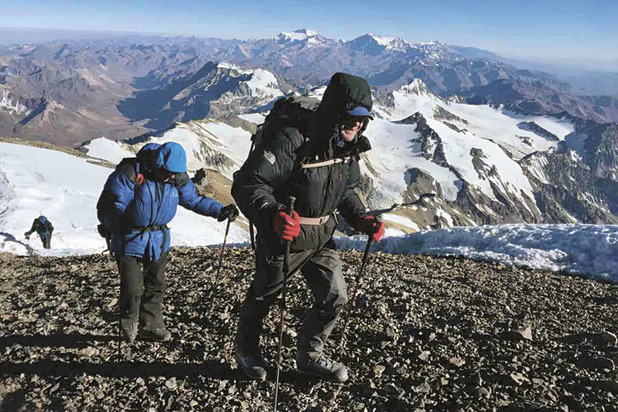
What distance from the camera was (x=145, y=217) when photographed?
22.6 feet

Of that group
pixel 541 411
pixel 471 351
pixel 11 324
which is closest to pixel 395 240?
pixel 471 351

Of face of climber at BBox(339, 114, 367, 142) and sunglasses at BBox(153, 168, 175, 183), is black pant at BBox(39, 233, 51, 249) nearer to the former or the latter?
sunglasses at BBox(153, 168, 175, 183)

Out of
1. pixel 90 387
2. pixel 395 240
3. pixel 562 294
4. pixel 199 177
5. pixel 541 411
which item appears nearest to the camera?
pixel 541 411

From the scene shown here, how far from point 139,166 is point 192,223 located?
1443 inches

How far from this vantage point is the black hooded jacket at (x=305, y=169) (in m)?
4.84

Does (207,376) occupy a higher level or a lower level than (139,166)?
lower

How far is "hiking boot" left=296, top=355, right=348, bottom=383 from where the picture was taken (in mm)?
6066

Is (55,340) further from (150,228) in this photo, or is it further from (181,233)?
(181,233)

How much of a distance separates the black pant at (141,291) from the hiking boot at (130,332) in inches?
2.1

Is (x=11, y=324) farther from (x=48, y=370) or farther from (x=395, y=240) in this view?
(x=395, y=240)

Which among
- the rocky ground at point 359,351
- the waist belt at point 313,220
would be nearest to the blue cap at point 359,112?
the waist belt at point 313,220

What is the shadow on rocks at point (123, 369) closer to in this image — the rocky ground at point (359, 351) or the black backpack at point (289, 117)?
the rocky ground at point (359, 351)

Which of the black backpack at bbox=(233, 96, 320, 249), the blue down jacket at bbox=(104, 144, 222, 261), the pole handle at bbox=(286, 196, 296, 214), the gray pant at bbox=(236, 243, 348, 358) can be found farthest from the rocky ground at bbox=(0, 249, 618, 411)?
the black backpack at bbox=(233, 96, 320, 249)

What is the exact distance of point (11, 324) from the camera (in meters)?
8.27
